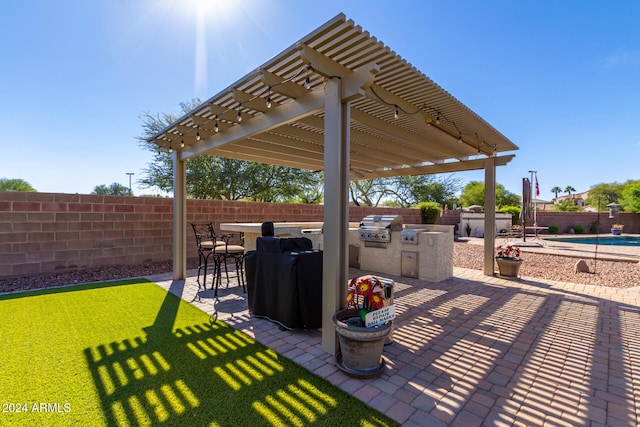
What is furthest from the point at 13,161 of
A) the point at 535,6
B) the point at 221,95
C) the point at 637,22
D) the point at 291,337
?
the point at 637,22

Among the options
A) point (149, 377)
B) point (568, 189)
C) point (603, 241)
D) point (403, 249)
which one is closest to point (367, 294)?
point (149, 377)

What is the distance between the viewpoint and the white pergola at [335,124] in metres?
2.45

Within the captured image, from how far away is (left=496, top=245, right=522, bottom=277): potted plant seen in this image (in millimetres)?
5492

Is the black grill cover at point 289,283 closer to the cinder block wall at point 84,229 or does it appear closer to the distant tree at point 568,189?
the cinder block wall at point 84,229

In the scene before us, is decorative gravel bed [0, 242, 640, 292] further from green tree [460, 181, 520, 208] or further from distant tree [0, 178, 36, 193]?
distant tree [0, 178, 36, 193]

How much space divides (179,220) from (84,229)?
6.48 feet

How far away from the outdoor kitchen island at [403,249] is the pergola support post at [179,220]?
72 centimetres

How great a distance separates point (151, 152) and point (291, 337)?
11.2 metres

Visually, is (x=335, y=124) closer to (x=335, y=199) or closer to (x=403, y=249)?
(x=335, y=199)

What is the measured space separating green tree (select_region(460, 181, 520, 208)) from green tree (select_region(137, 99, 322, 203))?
2550cm

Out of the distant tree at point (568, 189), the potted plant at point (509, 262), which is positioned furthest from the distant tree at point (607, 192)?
Answer: the potted plant at point (509, 262)

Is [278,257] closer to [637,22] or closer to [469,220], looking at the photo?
[637,22]

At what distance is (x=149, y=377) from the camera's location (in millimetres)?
2115

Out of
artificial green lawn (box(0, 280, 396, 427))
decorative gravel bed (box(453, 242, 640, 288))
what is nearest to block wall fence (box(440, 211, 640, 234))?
decorative gravel bed (box(453, 242, 640, 288))
